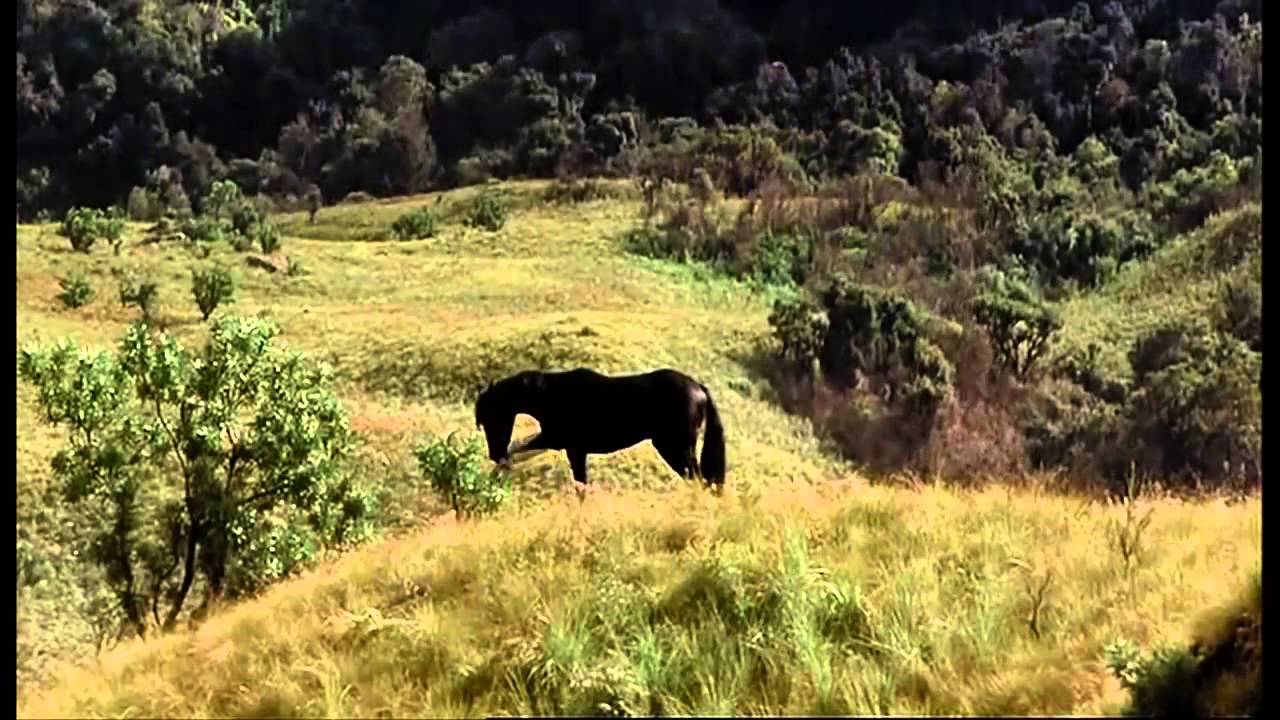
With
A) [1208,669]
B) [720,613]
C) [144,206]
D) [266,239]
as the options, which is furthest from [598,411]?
[144,206]

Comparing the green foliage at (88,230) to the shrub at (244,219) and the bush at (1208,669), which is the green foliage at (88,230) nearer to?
the shrub at (244,219)

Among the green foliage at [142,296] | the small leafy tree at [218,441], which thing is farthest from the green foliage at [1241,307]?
the green foliage at [142,296]

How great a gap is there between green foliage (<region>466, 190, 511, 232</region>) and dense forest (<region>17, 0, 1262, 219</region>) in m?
9.69

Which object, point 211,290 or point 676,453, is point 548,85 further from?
point 676,453

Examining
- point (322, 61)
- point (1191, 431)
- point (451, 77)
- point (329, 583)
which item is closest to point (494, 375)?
point (1191, 431)

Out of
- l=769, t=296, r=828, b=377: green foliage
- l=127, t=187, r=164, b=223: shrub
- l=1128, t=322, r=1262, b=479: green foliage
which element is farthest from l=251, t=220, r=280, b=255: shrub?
l=1128, t=322, r=1262, b=479: green foliage

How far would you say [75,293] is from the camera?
40.9m

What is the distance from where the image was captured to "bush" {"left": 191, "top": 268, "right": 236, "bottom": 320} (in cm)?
3984

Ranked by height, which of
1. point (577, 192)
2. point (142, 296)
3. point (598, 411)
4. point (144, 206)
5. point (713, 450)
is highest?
point (598, 411)

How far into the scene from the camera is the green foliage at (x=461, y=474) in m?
18.4

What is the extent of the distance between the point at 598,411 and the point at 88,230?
130ft

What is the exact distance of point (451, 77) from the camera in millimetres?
90688

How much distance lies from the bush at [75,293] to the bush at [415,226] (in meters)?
18.6

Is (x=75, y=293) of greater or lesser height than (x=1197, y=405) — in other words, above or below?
above
